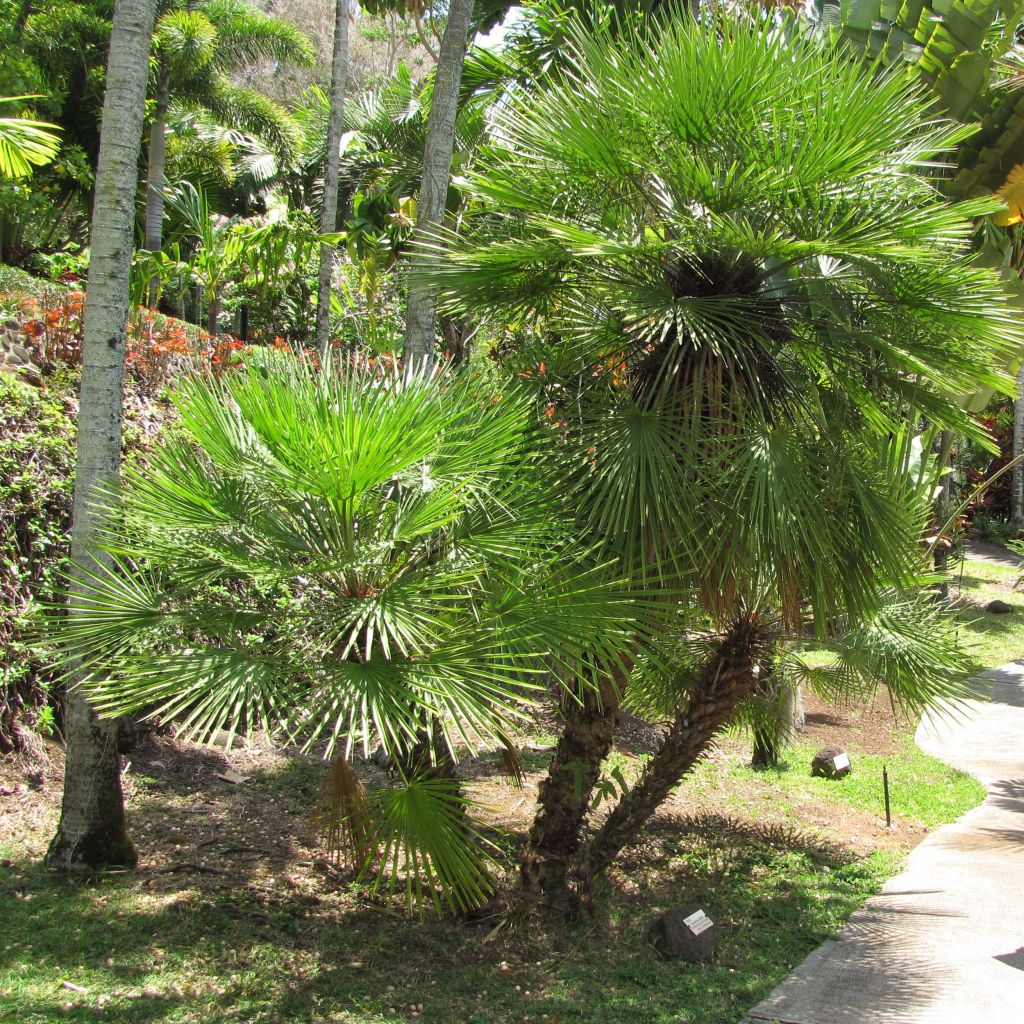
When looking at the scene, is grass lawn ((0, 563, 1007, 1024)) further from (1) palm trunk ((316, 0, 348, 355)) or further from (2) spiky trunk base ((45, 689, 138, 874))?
(1) palm trunk ((316, 0, 348, 355))

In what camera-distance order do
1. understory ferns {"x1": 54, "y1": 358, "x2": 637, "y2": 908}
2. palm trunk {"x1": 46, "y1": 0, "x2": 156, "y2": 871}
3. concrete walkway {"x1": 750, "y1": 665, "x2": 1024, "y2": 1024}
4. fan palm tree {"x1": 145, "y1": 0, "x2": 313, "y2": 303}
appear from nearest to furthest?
understory ferns {"x1": 54, "y1": 358, "x2": 637, "y2": 908}
concrete walkway {"x1": 750, "y1": 665, "x2": 1024, "y2": 1024}
palm trunk {"x1": 46, "y1": 0, "x2": 156, "y2": 871}
fan palm tree {"x1": 145, "y1": 0, "x2": 313, "y2": 303}

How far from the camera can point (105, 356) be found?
15.6ft

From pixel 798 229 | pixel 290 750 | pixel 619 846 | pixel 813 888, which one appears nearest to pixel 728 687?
pixel 619 846

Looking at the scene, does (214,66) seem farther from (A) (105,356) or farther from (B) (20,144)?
(A) (105,356)

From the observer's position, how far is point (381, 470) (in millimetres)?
3355

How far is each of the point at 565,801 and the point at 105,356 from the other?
3345 mm

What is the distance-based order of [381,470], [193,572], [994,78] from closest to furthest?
[381,470], [193,572], [994,78]

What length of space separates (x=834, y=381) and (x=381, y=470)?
2.58m

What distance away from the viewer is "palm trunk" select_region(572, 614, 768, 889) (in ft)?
18.1

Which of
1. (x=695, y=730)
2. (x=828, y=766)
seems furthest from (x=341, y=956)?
(x=828, y=766)

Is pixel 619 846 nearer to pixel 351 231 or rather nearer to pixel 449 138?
pixel 449 138

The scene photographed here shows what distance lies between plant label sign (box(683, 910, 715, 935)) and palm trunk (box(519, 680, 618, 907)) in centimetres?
70

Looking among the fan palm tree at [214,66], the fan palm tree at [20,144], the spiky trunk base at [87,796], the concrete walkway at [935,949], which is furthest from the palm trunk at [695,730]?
the fan palm tree at [214,66]

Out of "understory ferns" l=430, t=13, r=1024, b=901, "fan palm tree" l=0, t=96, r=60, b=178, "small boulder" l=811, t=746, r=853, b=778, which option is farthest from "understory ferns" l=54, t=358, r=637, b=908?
"small boulder" l=811, t=746, r=853, b=778
